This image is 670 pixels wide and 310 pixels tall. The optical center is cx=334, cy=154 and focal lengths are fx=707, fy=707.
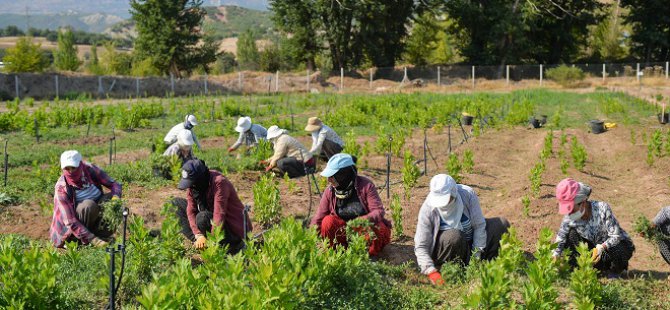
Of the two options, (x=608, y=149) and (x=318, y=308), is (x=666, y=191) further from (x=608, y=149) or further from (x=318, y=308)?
(x=318, y=308)

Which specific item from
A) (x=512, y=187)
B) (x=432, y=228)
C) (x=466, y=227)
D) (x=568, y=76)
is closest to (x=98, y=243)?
(x=432, y=228)

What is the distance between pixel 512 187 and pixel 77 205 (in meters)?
5.36

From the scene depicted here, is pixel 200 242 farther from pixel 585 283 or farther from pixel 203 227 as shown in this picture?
pixel 585 283

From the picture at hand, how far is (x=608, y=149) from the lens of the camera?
12.2 m

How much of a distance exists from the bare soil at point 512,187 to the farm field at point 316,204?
0.09 feet

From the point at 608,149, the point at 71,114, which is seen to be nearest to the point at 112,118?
the point at 71,114

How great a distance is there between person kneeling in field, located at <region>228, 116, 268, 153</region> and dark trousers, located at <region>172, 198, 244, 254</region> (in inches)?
153

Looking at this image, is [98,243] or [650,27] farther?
[650,27]

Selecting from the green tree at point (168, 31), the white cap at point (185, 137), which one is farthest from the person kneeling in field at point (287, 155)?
the green tree at point (168, 31)

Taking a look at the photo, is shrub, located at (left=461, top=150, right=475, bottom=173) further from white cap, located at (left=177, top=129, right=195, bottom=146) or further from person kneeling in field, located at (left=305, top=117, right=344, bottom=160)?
white cap, located at (left=177, top=129, right=195, bottom=146)

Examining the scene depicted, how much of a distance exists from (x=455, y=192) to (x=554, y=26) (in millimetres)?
37518

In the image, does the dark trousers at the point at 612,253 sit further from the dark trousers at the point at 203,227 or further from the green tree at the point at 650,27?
the green tree at the point at 650,27

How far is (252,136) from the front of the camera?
35.8ft

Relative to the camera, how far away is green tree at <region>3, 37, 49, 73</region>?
31.2 m
